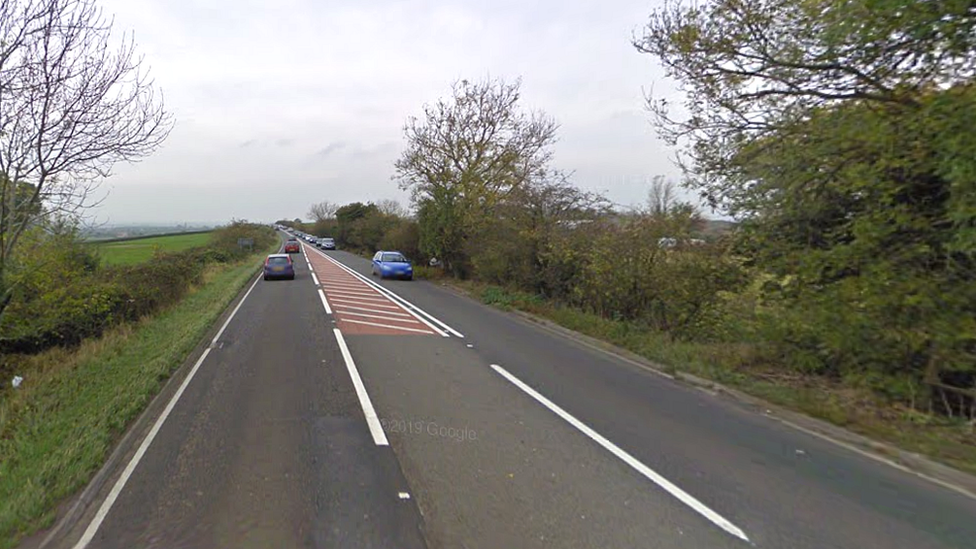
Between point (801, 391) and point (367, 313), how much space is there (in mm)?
10415

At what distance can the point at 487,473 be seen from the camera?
13.3ft

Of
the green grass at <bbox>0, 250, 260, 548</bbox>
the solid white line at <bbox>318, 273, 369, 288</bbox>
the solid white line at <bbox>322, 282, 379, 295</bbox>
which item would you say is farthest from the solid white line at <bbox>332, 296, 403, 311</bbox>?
the green grass at <bbox>0, 250, 260, 548</bbox>

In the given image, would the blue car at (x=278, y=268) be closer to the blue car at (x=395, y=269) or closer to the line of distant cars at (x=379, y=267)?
the line of distant cars at (x=379, y=267)

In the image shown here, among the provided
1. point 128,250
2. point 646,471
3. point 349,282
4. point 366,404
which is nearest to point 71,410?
point 366,404

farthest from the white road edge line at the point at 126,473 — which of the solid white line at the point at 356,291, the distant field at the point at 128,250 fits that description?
the distant field at the point at 128,250

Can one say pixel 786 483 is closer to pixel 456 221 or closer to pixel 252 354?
pixel 252 354

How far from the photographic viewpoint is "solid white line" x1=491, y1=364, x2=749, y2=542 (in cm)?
334

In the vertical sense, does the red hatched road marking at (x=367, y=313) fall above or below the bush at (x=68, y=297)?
below

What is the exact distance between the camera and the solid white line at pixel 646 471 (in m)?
3.34

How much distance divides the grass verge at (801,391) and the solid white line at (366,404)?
188 inches

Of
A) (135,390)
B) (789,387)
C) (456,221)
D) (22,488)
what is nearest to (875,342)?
(789,387)

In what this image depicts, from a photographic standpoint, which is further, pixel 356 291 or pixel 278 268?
pixel 278 268

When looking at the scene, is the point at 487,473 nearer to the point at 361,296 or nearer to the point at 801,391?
the point at 801,391

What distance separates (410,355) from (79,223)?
20.2ft
